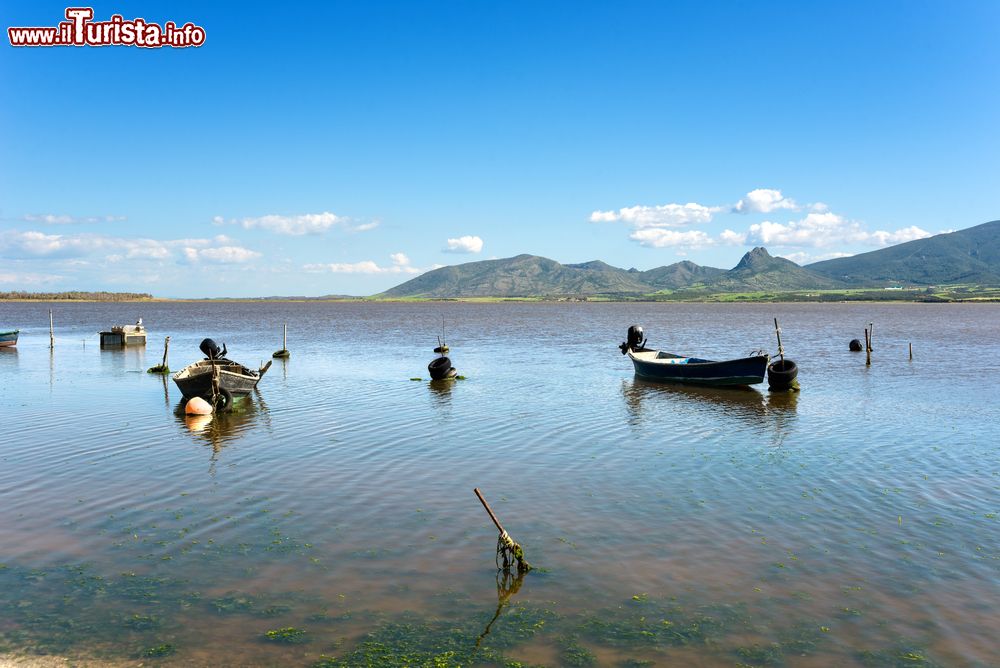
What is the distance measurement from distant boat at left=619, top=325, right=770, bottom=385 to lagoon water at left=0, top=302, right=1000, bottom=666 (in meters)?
7.04

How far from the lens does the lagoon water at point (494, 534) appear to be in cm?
1040

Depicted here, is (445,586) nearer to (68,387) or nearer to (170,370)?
(68,387)

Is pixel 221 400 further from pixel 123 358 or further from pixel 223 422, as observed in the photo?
pixel 123 358

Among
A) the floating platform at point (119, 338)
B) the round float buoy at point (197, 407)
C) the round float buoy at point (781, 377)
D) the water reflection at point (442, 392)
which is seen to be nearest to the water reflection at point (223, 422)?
the round float buoy at point (197, 407)

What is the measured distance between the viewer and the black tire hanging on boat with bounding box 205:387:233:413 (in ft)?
98.2

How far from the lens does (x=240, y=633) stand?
10.5 m

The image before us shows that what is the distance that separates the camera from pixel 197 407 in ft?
94.1

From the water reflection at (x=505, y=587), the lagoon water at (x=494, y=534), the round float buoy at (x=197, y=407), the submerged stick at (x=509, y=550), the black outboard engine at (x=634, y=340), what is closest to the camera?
the lagoon water at (x=494, y=534)

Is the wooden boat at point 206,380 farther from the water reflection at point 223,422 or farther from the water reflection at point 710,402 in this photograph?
the water reflection at point 710,402

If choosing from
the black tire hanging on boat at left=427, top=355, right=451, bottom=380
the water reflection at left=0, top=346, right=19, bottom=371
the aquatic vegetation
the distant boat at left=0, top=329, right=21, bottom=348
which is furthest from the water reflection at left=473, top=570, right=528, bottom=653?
the distant boat at left=0, top=329, right=21, bottom=348

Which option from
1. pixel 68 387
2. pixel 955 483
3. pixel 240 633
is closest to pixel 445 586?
pixel 240 633

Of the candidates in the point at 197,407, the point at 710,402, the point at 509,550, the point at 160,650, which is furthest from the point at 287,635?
the point at 710,402

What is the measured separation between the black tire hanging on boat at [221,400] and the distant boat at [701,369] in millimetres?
23893

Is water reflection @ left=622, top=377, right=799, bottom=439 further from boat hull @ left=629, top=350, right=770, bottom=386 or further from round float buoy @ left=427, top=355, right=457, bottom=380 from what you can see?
round float buoy @ left=427, top=355, right=457, bottom=380
